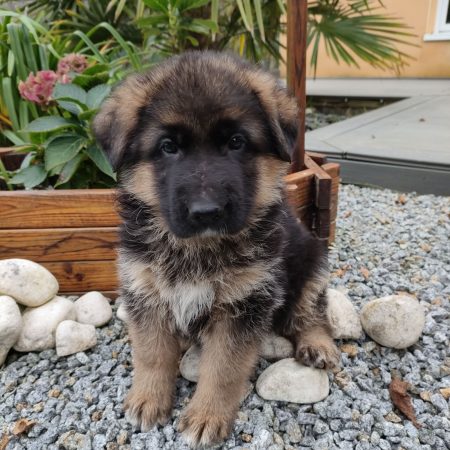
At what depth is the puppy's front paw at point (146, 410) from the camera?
6.56 feet

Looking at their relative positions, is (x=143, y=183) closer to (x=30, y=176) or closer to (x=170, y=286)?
(x=170, y=286)

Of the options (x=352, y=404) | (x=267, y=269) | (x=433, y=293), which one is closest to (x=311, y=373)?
(x=352, y=404)

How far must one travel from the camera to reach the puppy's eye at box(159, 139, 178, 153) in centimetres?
173

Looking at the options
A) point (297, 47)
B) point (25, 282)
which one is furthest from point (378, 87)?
point (25, 282)

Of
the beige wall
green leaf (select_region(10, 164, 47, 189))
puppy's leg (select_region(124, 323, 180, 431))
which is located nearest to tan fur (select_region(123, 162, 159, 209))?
puppy's leg (select_region(124, 323, 180, 431))

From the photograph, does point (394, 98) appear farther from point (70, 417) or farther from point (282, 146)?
point (70, 417)

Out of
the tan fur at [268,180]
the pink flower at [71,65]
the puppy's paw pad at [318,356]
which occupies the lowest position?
the puppy's paw pad at [318,356]

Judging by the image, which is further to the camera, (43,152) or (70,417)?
(43,152)

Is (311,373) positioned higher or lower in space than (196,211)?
lower

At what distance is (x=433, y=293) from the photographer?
2.96 m

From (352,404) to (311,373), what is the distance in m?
0.22

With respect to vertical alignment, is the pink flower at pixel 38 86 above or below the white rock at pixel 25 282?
above

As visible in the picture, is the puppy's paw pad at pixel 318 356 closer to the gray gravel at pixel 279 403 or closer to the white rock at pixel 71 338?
the gray gravel at pixel 279 403

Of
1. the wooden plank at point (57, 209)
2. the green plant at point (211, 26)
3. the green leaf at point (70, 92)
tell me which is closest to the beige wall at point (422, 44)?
the green plant at point (211, 26)
